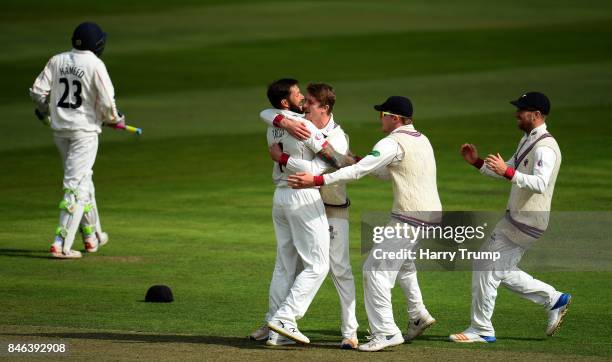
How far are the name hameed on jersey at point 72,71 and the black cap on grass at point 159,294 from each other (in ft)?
11.3

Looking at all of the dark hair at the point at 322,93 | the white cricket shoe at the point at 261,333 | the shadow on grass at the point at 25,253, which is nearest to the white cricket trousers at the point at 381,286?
the white cricket shoe at the point at 261,333

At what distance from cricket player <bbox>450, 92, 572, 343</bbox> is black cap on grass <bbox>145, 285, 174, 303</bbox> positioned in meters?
3.07

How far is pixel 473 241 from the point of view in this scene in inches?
506

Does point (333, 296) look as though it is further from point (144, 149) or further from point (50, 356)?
point (144, 149)

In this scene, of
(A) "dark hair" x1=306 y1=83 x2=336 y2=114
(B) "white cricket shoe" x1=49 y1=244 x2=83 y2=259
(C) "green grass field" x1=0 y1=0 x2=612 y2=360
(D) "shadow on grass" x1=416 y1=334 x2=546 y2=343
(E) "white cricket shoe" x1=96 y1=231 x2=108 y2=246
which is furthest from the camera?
(E) "white cricket shoe" x1=96 y1=231 x2=108 y2=246

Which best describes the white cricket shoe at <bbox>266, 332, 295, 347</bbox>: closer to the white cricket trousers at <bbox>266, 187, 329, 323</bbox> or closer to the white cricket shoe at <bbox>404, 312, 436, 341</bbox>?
the white cricket trousers at <bbox>266, 187, 329, 323</bbox>

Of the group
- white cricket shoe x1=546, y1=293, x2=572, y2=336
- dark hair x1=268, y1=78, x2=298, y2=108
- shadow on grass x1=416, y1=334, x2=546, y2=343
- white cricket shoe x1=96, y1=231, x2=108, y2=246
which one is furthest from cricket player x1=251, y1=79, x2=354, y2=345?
white cricket shoe x1=96, y1=231, x2=108, y2=246

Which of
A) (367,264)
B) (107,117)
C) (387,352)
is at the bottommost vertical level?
(387,352)

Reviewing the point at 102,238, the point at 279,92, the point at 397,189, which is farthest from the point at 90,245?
the point at 397,189

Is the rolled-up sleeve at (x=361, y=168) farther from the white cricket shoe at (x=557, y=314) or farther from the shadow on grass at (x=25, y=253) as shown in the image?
the shadow on grass at (x=25, y=253)

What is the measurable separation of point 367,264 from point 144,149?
45.7 ft

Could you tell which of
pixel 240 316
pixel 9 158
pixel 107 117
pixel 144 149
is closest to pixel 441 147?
pixel 144 149

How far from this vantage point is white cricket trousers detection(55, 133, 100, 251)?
49.0 feet

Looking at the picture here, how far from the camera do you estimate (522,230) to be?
35.8ft
